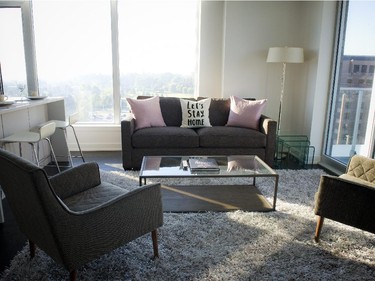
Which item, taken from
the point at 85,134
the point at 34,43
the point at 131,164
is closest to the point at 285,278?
the point at 131,164

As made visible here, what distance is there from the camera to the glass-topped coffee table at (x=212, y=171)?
2.60 m

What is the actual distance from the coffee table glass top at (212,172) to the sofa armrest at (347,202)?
633 mm

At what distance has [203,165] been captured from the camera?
9.29 feet

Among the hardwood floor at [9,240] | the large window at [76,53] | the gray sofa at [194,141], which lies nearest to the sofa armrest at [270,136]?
the gray sofa at [194,141]

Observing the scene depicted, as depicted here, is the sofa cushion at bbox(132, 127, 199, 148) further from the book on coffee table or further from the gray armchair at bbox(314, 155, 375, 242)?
the gray armchair at bbox(314, 155, 375, 242)

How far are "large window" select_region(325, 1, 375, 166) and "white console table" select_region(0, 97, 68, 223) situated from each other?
3675 mm

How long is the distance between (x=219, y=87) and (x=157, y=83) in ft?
3.32

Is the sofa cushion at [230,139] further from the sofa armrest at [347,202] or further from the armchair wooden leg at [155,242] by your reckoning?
the armchair wooden leg at [155,242]

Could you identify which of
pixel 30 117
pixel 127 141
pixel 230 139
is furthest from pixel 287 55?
pixel 30 117

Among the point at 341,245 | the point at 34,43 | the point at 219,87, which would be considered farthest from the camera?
the point at 219,87

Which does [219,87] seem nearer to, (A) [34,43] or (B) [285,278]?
(A) [34,43]

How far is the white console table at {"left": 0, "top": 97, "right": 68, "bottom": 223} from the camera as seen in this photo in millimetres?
2945

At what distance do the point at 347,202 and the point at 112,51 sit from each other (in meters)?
3.89

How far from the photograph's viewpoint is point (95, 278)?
5.73 ft
